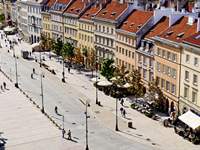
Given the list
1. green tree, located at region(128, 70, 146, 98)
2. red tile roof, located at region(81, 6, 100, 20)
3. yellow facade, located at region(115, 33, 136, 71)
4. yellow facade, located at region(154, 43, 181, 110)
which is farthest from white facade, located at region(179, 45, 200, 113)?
red tile roof, located at region(81, 6, 100, 20)

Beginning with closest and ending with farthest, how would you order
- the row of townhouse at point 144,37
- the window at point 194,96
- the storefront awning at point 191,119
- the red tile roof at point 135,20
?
the storefront awning at point 191,119, the window at point 194,96, the row of townhouse at point 144,37, the red tile roof at point 135,20

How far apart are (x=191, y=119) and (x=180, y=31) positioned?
17.2 metres

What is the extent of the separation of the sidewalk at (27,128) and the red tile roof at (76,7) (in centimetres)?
3854

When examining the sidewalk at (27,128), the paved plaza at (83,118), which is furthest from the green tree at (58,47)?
the sidewalk at (27,128)

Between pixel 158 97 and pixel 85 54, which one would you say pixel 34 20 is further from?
pixel 158 97

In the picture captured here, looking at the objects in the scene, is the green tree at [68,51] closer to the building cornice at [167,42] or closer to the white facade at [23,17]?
the building cornice at [167,42]

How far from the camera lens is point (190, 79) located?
228 feet

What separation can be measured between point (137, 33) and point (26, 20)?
77.6 m

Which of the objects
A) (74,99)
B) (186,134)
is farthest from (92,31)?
(186,134)

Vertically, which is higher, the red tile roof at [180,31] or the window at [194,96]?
the red tile roof at [180,31]

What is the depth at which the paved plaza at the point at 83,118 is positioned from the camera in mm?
63031

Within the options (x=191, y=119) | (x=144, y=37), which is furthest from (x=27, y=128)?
(x=144, y=37)

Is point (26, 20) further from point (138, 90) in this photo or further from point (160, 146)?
point (160, 146)

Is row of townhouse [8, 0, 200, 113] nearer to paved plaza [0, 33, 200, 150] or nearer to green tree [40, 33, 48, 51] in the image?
green tree [40, 33, 48, 51]
